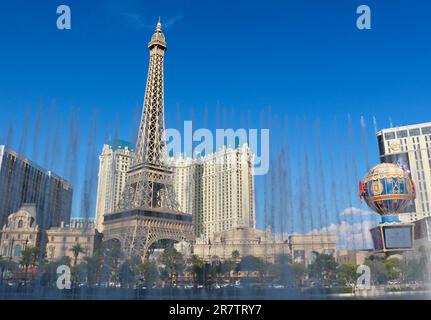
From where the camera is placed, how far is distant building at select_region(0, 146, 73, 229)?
65.1 metres

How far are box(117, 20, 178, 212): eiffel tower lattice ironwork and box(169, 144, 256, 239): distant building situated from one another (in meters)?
24.9

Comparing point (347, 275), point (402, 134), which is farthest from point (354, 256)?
point (402, 134)

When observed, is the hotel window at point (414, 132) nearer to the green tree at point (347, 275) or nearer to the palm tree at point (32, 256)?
the green tree at point (347, 275)

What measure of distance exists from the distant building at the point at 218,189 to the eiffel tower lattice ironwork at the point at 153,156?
24.9 m

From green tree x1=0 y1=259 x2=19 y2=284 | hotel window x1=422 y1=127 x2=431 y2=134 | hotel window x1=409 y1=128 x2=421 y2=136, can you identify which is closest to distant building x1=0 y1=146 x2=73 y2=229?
green tree x1=0 y1=259 x2=19 y2=284

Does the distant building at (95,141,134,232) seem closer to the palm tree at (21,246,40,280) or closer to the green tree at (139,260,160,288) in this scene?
the palm tree at (21,246,40,280)

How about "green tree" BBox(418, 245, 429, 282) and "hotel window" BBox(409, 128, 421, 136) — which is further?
"hotel window" BBox(409, 128, 421, 136)

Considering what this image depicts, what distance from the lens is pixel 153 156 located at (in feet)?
207

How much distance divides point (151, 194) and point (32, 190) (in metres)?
29.3

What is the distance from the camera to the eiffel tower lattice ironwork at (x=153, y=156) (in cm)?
5841

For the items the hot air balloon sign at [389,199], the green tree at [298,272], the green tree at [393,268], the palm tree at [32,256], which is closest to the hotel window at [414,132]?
the hot air balloon sign at [389,199]

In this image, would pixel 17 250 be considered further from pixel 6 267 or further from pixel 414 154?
pixel 414 154
